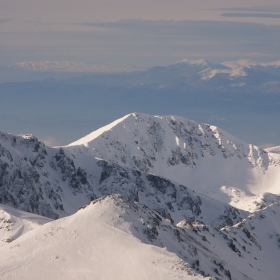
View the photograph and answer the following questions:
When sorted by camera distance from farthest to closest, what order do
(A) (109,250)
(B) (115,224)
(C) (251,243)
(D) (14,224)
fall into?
(C) (251,243), (D) (14,224), (B) (115,224), (A) (109,250)

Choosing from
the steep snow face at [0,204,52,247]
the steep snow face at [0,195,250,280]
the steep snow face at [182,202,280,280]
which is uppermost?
the steep snow face at [0,195,250,280]

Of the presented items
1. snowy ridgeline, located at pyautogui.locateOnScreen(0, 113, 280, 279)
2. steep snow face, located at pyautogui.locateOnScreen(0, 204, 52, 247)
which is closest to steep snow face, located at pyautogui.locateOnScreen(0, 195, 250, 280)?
snowy ridgeline, located at pyautogui.locateOnScreen(0, 113, 280, 279)

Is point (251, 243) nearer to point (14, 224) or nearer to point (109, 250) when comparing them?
point (14, 224)

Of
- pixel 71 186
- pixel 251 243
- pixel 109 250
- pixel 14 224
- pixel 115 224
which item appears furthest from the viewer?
pixel 71 186

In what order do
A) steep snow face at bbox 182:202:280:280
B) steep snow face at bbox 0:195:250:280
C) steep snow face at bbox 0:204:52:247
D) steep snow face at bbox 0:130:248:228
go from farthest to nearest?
steep snow face at bbox 0:130:248:228 < steep snow face at bbox 182:202:280:280 < steep snow face at bbox 0:204:52:247 < steep snow face at bbox 0:195:250:280

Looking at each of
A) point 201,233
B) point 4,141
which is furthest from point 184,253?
point 4,141

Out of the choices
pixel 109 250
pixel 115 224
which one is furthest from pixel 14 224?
pixel 109 250

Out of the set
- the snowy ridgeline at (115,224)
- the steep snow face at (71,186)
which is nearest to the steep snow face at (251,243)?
the snowy ridgeline at (115,224)

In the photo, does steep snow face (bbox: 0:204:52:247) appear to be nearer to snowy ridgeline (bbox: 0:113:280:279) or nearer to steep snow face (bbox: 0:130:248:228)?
snowy ridgeline (bbox: 0:113:280:279)
